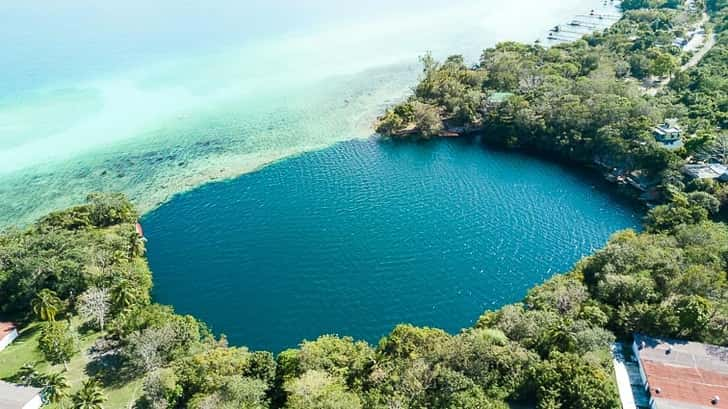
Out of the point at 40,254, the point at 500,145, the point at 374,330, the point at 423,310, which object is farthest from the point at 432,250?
the point at 40,254

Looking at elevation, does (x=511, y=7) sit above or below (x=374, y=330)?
above

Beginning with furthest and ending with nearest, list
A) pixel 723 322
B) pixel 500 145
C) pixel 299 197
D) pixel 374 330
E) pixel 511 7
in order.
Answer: pixel 511 7 < pixel 500 145 < pixel 299 197 < pixel 374 330 < pixel 723 322

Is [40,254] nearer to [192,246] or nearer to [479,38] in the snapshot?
[192,246]

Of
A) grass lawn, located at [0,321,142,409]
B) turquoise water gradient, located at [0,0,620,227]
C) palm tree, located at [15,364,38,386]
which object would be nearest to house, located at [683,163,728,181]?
turquoise water gradient, located at [0,0,620,227]

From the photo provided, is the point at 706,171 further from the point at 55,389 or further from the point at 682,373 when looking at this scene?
the point at 55,389

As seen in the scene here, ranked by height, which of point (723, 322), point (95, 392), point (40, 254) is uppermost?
point (40, 254)

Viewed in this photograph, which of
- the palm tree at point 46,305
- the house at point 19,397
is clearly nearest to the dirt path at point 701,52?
the palm tree at point 46,305
